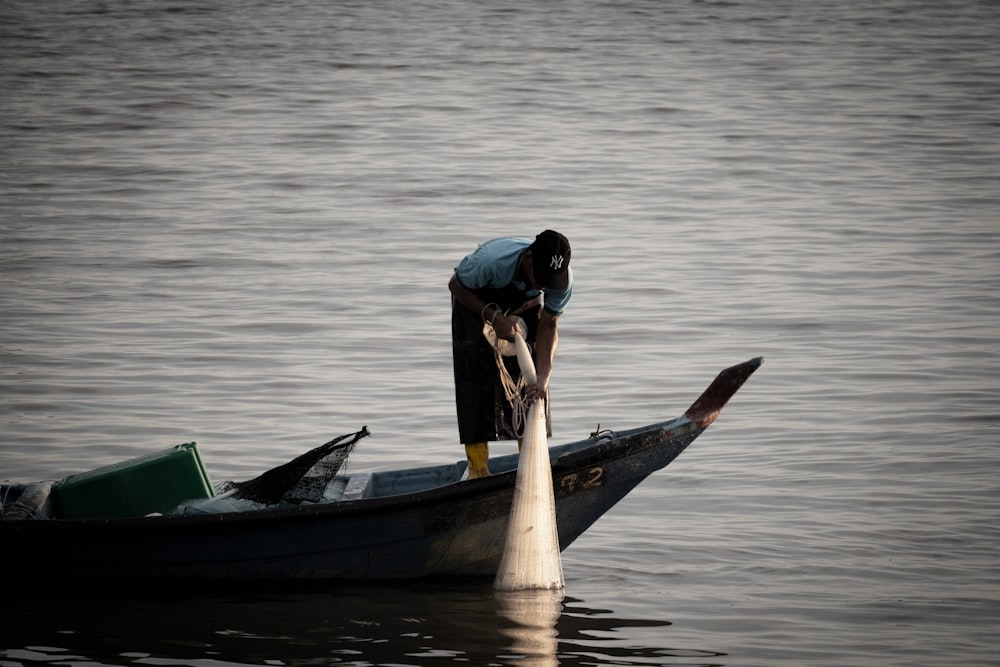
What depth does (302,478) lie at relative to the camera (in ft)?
21.8

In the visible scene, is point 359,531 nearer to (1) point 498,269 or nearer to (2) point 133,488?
(2) point 133,488

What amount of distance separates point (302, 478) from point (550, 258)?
5.68 ft

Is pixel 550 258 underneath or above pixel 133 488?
above

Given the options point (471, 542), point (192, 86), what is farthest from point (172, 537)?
point (192, 86)

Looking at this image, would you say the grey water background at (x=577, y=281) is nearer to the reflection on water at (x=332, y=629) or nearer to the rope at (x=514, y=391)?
the reflection on water at (x=332, y=629)

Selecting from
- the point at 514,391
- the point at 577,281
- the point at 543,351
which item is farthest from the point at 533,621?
the point at 577,281

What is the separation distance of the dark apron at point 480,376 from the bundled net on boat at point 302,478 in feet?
1.92

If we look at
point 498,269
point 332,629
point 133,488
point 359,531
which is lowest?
point 332,629

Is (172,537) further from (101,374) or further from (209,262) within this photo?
(209,262)

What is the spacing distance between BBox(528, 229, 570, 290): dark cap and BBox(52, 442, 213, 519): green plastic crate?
190 cm

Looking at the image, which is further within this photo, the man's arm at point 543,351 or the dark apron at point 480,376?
the dark apron at point 480,376

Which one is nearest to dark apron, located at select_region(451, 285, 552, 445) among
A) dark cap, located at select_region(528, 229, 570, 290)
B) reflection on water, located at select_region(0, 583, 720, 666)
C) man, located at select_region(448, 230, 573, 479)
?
man, located at select_region(448, 230, 573, 479)

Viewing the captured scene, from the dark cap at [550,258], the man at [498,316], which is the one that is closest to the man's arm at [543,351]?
the man at [498,316]

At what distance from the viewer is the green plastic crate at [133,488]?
648 cm
